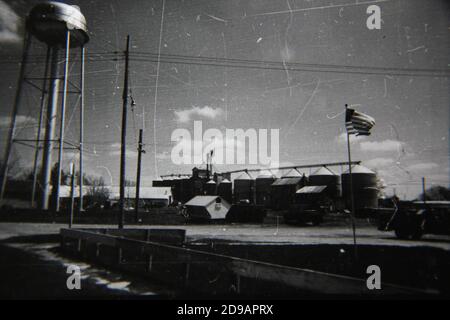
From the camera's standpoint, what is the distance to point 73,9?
23.8 metres

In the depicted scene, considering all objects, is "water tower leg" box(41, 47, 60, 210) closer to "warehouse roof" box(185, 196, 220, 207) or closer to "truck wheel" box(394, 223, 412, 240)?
"warehouse roof" box(185, 196, 220, 207)

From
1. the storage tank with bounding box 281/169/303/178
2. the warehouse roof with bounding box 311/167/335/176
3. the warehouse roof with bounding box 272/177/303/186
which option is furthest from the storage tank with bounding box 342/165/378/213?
the storage tank with bounding box 281/169/303/178

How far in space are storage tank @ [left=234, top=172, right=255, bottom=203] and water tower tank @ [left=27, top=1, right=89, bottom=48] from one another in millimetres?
39654

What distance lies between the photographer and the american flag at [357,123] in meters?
11.3

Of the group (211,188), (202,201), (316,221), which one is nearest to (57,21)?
(202,201)

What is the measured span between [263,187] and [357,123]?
44970 millimetres

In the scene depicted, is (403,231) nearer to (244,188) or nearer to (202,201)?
(202,201)

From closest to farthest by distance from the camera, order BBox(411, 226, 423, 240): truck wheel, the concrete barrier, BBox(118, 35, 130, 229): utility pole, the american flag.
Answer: the concrete barrier < the american flag < BBox(118, 35, 130, 229): utility pole < BBox(411, 226, 423, 240): truck wheel

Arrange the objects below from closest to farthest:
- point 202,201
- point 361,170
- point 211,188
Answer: point 202,201 < point 361,170 < point 211,188

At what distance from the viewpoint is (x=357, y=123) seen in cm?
1138

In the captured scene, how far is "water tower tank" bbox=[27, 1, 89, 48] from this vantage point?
2167 cm
